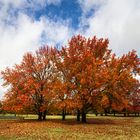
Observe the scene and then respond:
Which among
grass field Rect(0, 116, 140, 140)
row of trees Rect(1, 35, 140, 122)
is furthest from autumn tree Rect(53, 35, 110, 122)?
grass field Rect(0, 116, 140, 140)

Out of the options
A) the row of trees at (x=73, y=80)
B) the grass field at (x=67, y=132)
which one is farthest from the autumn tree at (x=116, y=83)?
the grass field at (x=67, y=132)

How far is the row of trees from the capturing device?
1643 inches

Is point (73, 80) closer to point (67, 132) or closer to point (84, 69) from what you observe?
point (84, 69)

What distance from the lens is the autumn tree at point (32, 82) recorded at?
154ft

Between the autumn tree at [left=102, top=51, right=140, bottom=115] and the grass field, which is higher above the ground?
the autumn tree at [left=102, top=51, right=140, bottom=115]

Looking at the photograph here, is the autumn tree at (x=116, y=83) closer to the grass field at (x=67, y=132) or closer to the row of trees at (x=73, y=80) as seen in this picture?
the row of trees at (x=73, y=80)

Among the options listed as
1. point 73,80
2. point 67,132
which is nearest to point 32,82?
point 73,80

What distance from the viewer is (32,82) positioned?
47312 mm

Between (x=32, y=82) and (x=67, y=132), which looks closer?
(x=67, y=132)

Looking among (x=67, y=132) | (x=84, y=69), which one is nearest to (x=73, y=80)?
(x=84, y=69)

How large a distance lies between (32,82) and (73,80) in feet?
23.6

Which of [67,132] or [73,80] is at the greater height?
[73,80]

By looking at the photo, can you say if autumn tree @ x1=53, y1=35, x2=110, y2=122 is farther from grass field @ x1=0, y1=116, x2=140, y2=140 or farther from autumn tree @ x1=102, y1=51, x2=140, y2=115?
grass field @ x1=0, y1=116, x2=140, y2=140

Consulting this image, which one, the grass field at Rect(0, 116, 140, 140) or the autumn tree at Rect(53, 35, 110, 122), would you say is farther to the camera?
the autumn tree at Rect(53, 35, 110, 122)
